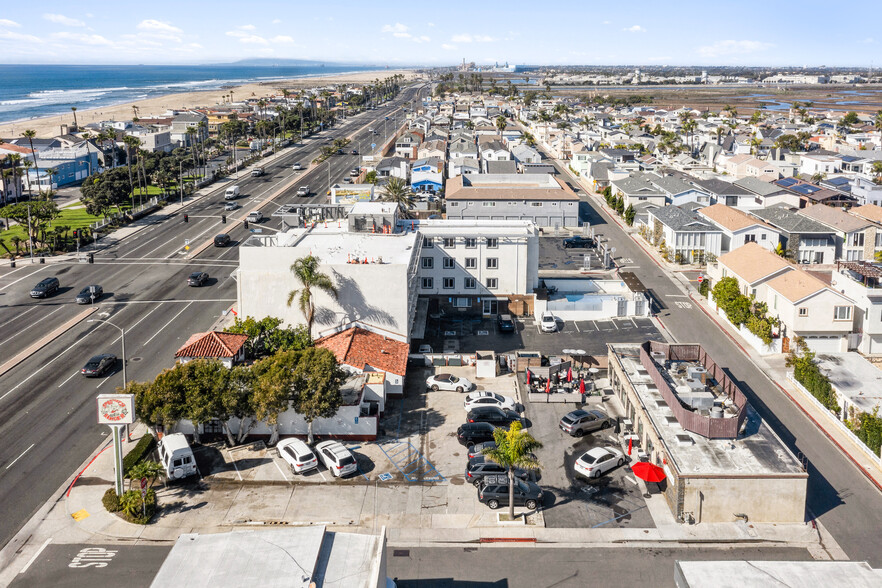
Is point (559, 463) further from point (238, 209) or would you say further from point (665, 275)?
point (238, 209)

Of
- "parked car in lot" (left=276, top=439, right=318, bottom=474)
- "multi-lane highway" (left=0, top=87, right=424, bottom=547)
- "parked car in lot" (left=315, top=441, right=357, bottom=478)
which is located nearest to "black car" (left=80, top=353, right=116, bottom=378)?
"multi-lane highway" (left=0, top=87, right=424, bottom=547)

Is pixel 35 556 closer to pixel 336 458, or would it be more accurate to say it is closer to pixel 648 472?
pixel 336 458

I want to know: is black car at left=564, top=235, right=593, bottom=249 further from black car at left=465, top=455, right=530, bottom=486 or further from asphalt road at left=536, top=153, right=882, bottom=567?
black car at left=465, top=455, right=530, bottom=486

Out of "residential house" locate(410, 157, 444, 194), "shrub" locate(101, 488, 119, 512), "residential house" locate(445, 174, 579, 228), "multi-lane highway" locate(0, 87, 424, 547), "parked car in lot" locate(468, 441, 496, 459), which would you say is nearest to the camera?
"shrub" locate(101, 488, 119, 512)

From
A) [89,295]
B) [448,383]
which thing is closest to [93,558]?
[448,383]

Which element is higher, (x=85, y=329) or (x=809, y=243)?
(x=809, y=243)

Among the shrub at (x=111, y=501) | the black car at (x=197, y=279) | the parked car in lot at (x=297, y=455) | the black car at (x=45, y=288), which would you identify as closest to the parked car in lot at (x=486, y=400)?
the parked car in lot at (x=297, y=455)
